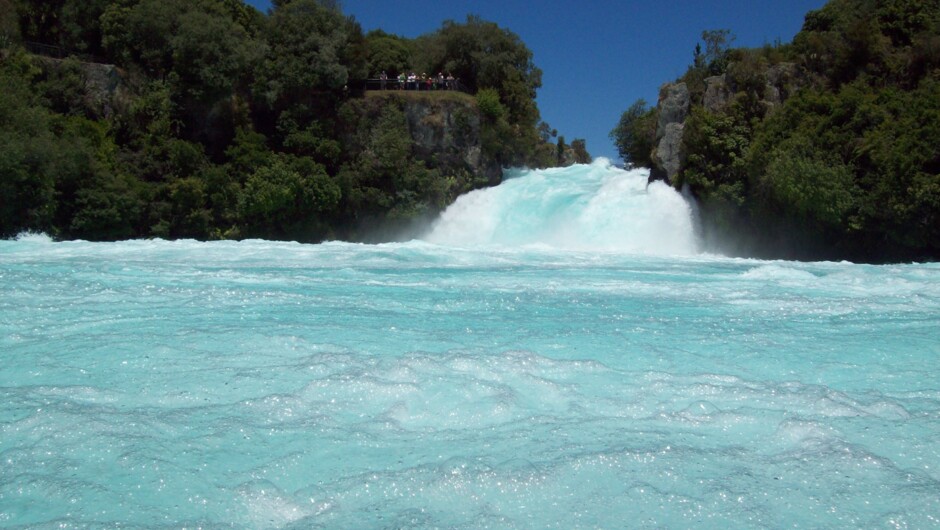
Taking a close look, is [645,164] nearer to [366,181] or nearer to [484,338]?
[366,181]

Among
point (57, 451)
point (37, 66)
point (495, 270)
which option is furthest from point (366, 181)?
point (57, 451)

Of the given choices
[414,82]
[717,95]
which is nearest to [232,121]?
[414,82]

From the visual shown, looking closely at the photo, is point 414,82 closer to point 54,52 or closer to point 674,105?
point 674,105

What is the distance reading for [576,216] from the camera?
2930 cm

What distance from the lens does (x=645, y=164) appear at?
4406 cm

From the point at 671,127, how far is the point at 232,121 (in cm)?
1824

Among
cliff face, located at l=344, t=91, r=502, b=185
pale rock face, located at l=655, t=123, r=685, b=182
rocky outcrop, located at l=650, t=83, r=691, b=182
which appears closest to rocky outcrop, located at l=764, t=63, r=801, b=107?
rocky outcrop, located at l=650, t=83, r=691, b=182

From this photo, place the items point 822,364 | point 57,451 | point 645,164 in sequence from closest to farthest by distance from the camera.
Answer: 1. point 57,451
2. point 822,364
3. point 645,164

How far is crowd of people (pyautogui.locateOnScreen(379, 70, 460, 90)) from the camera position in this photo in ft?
110

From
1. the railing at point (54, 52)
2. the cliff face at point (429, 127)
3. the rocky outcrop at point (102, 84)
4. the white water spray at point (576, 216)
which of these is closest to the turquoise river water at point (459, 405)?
the white water spray at point (576, 216)

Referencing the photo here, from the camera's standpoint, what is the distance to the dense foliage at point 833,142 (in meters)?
21.1

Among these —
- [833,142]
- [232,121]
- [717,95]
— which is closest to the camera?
[833,142]

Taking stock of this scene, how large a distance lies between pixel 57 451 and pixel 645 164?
41.9m

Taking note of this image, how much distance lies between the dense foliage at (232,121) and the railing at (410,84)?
74cm
